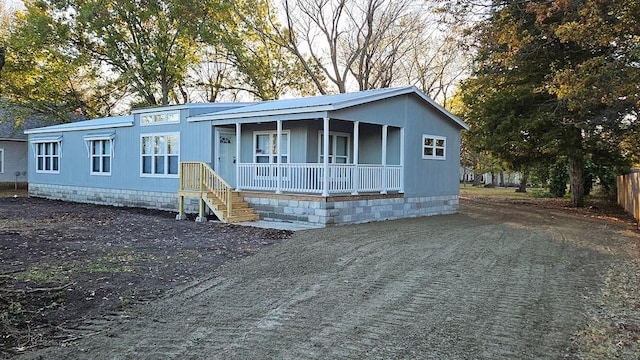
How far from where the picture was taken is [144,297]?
541 centimetres

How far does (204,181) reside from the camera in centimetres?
1368

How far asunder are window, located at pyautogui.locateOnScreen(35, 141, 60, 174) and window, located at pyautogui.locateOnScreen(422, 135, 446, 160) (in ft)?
53.4

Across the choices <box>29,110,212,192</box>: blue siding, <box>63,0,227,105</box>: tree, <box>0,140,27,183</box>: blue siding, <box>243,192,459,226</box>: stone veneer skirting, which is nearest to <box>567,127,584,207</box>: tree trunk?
<box>243,192,459,226</box>: stone veneer skirting

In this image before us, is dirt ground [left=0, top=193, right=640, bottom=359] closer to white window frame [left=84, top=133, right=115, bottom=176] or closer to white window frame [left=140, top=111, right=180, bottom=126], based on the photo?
white window frame [left=140, top=111, right=180, bottom=126]

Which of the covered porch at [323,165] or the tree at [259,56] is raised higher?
the tree at [259,56]

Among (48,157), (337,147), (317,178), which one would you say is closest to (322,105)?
(317,178)

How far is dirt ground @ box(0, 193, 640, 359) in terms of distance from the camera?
398 centimetres

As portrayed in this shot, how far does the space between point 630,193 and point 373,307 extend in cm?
1606

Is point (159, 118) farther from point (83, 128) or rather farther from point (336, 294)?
point (336, 294)

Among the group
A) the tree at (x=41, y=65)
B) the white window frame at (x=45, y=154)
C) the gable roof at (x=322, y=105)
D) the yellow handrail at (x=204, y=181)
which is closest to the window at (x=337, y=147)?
the gable roof at (x=322, y=105)

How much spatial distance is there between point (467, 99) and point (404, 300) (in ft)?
58.3

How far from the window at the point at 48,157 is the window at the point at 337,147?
526 inches

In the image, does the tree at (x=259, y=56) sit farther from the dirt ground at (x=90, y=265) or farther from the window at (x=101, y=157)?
the dirt ground at (x=90, y=265)

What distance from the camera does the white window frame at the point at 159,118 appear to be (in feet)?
52.6
